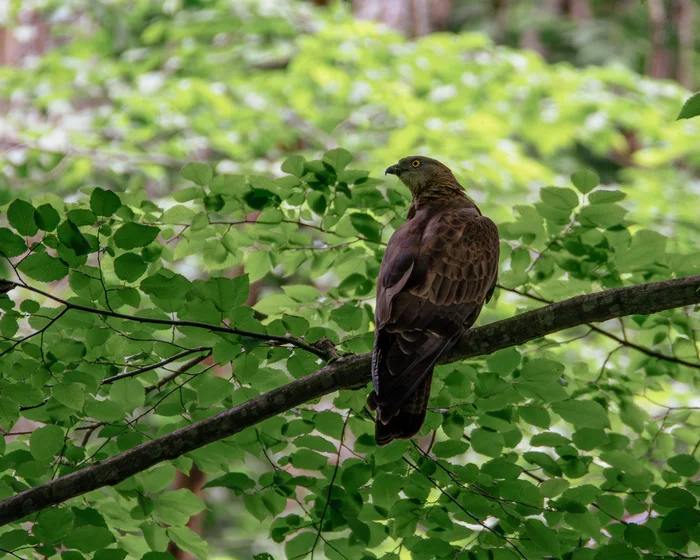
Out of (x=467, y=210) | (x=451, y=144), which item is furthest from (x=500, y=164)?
(x=467, y=210)

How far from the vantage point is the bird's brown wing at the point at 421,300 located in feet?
7.96

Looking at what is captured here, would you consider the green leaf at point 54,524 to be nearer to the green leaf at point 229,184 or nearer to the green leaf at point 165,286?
the green leaf at point 165,286

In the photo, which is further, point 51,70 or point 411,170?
point 51,70

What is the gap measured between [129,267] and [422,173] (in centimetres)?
224

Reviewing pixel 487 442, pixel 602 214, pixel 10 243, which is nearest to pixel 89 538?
pixel 10 243

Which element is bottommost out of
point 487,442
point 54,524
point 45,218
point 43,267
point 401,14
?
point 401,14

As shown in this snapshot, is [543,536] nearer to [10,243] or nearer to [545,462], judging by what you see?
[545,462]

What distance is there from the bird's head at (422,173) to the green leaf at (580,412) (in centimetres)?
180

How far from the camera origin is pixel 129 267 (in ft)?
6.94

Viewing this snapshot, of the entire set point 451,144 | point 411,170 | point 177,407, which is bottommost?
point 451,144

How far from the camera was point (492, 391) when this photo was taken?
2.28 m

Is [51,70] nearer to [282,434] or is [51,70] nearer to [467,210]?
[467,210]

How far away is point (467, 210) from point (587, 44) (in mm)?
11245

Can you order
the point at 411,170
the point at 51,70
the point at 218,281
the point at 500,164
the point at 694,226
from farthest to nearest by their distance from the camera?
the point at 51,70 → the point at 500,164 → the point at 694,226 → the point at 411,170 → the point at 218,281
